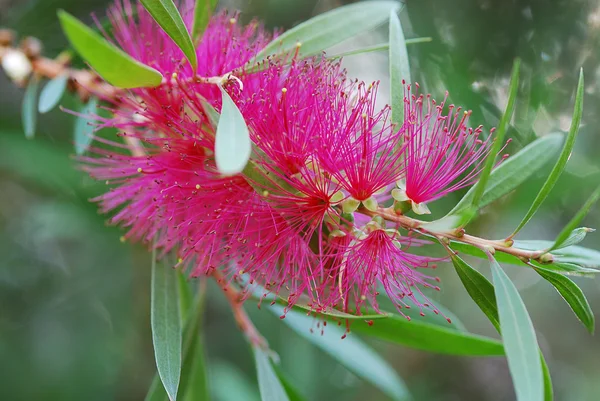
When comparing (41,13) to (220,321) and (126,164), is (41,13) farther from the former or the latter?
(220,321)

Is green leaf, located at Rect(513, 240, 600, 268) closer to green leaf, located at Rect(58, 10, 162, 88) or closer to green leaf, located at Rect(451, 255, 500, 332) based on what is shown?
green leaf, located at Rect(451, 255, 500, 332)

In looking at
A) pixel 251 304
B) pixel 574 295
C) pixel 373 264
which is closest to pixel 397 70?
pixel 373 264

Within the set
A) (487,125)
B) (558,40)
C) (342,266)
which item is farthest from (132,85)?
(558,40)

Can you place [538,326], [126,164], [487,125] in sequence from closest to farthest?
[126,164], [487,125], [538,326]

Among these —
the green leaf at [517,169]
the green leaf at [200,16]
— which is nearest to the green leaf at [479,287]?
the green leaf at [517,169]

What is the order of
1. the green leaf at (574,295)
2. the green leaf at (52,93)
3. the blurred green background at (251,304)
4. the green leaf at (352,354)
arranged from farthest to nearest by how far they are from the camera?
1. the blurred green background at (251,304)
2. the green leaf at (352,354)
3. the green leaf at (52,93)
4. the green leaf at (574,295)

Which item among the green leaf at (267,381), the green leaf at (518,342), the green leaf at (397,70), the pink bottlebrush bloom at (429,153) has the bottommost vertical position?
the green leaf at (267,381)

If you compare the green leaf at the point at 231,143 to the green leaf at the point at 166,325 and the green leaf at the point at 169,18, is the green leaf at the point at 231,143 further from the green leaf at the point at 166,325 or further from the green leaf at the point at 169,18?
the green leaf at the point at 166,325
